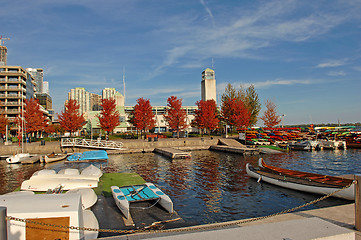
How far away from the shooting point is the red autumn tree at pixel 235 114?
6309 cm

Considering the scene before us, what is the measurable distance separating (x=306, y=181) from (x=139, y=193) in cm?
1151

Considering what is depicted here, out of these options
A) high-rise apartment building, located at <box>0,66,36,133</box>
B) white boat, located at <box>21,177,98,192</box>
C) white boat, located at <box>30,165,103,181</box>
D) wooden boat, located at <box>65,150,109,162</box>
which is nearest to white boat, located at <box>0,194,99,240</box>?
white boat, located at <box>21,177,98,192</box>

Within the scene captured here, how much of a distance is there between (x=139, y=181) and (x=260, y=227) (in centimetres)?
1509

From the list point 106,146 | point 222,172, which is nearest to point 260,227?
point 222,172

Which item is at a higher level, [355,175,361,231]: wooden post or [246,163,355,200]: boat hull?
[355,175,361,231]: wooden post

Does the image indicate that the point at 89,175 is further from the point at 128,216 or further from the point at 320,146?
the point at 320,146

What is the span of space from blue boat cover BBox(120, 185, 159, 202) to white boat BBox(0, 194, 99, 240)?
21.7 feet

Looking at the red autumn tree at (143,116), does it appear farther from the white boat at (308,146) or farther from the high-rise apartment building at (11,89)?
the high-rise apartment building at (11,89)

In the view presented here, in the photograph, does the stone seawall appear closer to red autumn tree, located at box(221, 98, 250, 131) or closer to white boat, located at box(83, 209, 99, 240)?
red autumn tree, located at box(221, 98, 250, 131)

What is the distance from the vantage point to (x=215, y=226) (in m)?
7.52

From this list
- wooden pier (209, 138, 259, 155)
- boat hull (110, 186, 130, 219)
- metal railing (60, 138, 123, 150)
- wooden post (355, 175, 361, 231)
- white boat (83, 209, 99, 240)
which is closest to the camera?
wooden post (355, 175, 361, 231)

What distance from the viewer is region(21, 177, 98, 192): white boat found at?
14641 millimetres

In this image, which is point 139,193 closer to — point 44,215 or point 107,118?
point 44,215

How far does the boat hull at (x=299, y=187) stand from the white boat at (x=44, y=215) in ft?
48.3
